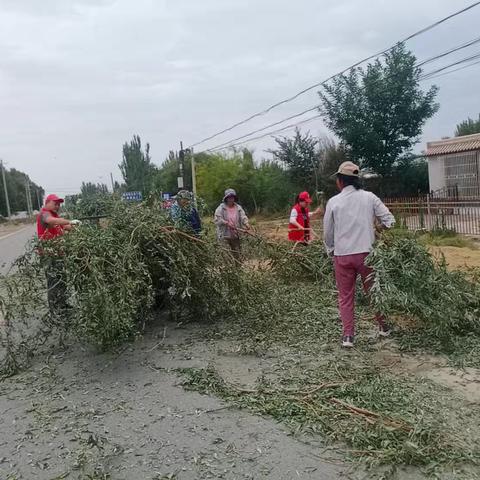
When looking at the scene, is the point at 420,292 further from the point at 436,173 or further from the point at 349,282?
the point at 436,173

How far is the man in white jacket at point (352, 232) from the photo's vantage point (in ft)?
16.7

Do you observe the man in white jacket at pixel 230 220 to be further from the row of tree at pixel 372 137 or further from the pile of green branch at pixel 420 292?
the row of tree at pixel 372 137

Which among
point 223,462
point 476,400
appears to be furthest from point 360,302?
point 223,462

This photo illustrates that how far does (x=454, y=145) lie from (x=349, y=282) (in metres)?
28.2

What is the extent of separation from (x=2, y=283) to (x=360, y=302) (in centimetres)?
380

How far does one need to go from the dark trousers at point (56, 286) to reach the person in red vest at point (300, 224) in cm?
358

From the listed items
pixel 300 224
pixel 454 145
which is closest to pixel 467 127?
pixel 454 145

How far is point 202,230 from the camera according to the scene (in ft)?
21.5

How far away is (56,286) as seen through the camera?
535 centimetres

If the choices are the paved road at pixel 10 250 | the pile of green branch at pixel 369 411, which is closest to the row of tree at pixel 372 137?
the paved road at pixel 10 250

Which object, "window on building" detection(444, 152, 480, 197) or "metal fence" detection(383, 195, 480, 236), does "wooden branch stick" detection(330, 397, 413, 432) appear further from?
"window on building" detection(444, 152, 480, 197)

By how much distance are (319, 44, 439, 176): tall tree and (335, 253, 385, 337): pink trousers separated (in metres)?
22.7

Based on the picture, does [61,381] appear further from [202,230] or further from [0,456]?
[202,230]

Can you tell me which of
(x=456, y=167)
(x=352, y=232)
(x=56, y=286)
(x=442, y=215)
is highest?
(x=456, y=167)
